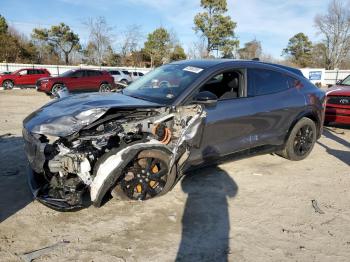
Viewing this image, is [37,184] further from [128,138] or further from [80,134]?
[128,138]

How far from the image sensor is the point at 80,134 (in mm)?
3932

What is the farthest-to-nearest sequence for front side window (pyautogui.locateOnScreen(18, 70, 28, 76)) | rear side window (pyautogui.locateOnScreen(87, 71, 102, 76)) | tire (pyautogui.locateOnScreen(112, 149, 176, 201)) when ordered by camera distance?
1. front side window (pyautogui.locateOnScreen(18, 70, 28, 76))
2. rear side window (pyautogui.locateOnScreen(87, 71, 102, 76))
3. tire (pyautogui.locateOnScreen(112, 149, 176, 201))

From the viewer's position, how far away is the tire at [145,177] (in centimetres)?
410

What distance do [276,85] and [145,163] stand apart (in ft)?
8.84

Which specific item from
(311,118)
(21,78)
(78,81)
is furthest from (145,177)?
(21,78)

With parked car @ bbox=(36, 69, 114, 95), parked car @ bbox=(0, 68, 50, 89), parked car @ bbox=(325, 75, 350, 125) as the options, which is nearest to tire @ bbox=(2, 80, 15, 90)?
parked car @ bbox=(0, 68, 50, 89)

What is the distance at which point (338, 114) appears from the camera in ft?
29.0

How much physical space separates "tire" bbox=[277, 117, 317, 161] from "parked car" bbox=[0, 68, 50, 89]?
23410 mm

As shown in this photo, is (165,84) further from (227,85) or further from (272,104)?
(272,104)

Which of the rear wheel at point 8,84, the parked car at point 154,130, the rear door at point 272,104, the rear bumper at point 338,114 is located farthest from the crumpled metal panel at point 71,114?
the rear wheel at point 8,84

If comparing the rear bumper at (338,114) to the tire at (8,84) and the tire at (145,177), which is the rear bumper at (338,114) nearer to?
the tire at (145,177)

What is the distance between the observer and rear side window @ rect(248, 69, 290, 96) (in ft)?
17.2

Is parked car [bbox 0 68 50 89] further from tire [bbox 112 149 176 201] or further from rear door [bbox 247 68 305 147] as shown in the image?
tire [bbox 112 149 176 201]

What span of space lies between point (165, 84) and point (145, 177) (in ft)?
4.73
